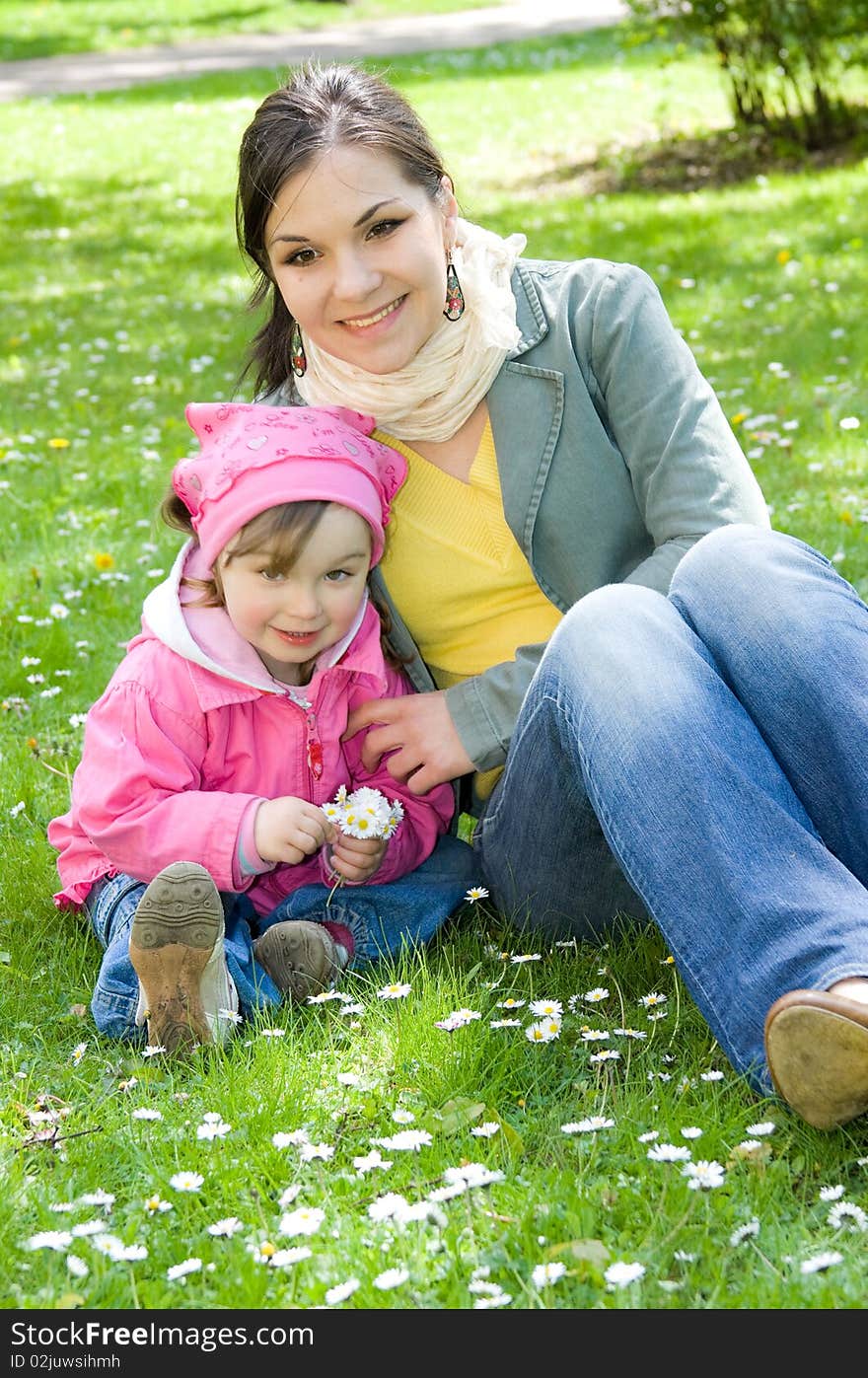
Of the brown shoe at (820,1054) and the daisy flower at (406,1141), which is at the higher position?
the brown shoe at (820,1054)

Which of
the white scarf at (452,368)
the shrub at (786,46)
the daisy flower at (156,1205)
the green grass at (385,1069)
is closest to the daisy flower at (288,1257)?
the green grass at (385,1069)

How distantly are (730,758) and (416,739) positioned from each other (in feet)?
2.62

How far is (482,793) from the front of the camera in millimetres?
3148

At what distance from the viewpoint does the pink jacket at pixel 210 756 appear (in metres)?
2.78

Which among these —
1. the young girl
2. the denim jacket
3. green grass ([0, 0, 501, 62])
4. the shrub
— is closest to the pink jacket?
the young girl

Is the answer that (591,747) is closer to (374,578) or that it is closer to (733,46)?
(374,578)

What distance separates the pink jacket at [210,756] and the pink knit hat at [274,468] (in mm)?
168

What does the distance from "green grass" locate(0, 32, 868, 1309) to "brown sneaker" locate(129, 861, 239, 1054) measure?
62 millimetres

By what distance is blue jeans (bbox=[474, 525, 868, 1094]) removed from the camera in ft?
7.30

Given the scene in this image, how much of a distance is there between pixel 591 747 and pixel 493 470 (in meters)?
0.82

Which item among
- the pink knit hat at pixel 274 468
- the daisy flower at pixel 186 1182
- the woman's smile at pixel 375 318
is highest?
the woman's smile at pixel 375 318

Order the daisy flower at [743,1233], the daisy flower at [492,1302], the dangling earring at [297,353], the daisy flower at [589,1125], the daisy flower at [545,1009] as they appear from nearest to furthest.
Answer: the daisy flower at [492,1302]
the daisy flower at [743,1233]
the daisy flower at [589,1125]
the daisy flower at [545,1009]
the dangling earring at [297,353]

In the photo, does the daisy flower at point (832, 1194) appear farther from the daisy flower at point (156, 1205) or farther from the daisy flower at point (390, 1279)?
the daisy flower at point (156, 1205)
